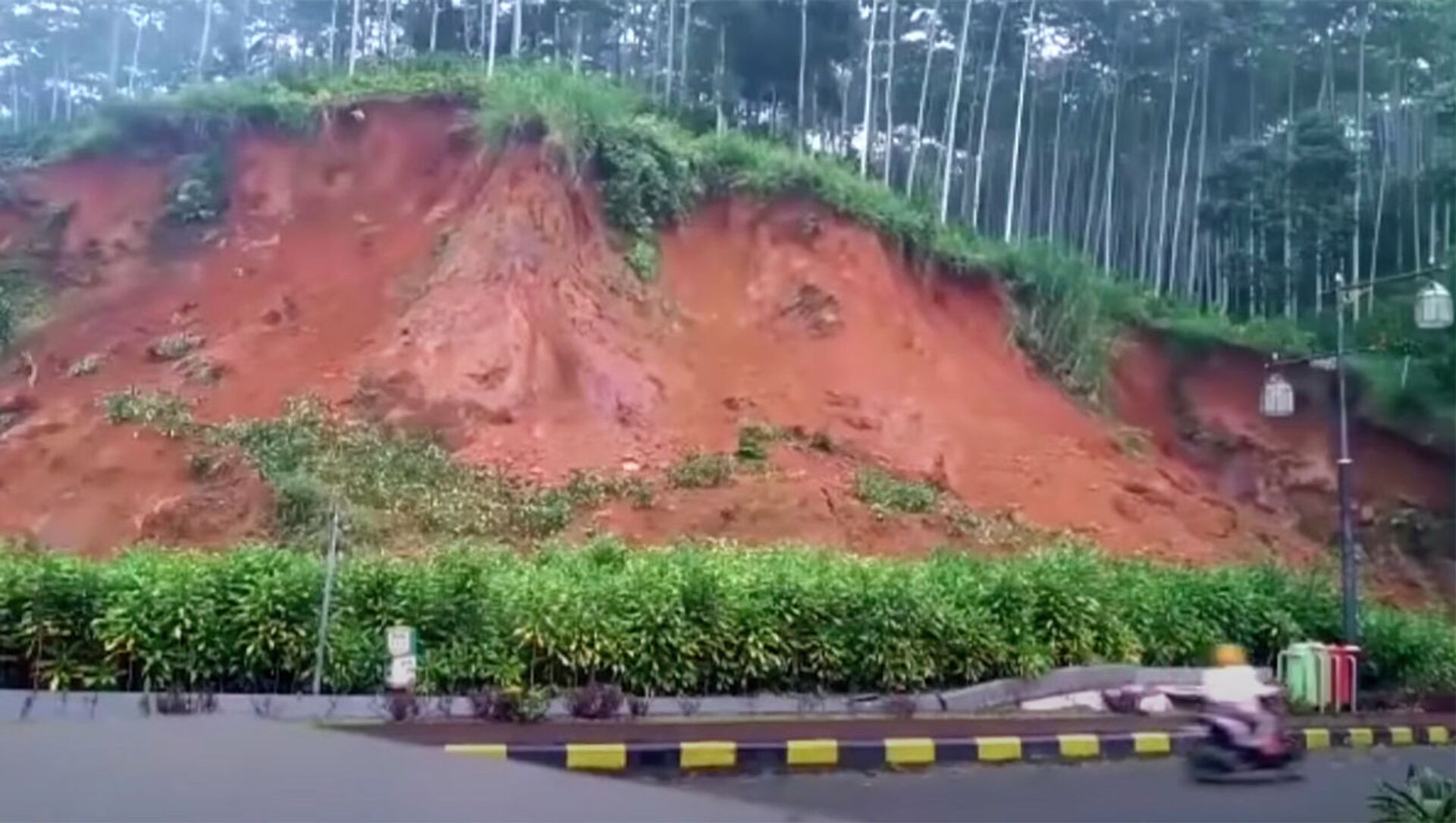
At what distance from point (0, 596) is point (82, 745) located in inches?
105

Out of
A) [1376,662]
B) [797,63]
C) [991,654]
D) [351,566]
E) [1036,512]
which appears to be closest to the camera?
[1376,662]

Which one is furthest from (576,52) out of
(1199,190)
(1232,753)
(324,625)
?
(1232,753)

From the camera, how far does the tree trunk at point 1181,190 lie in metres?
7.12

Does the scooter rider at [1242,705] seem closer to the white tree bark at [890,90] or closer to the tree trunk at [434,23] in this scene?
the white tree bark at [890,90]

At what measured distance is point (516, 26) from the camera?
11734 mm

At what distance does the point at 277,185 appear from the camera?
39.9 feet

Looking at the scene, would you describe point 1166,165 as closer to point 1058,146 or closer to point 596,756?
point 1058,146

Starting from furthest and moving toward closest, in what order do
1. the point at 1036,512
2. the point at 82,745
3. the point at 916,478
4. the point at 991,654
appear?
1. the point at 916,478
2. the point at 1036,512
3. the point at 991,654
4. the point at 82,745

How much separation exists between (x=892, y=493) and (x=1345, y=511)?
361cm

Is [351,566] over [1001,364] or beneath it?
beneath

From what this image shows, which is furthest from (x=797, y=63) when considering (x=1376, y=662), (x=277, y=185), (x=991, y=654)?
(x=1376, y=662)

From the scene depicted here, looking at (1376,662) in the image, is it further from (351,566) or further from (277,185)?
(277,185)

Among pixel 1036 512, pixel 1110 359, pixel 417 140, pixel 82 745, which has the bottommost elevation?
pixel 82 745

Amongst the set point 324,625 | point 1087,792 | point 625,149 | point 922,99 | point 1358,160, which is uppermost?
point 922,99
